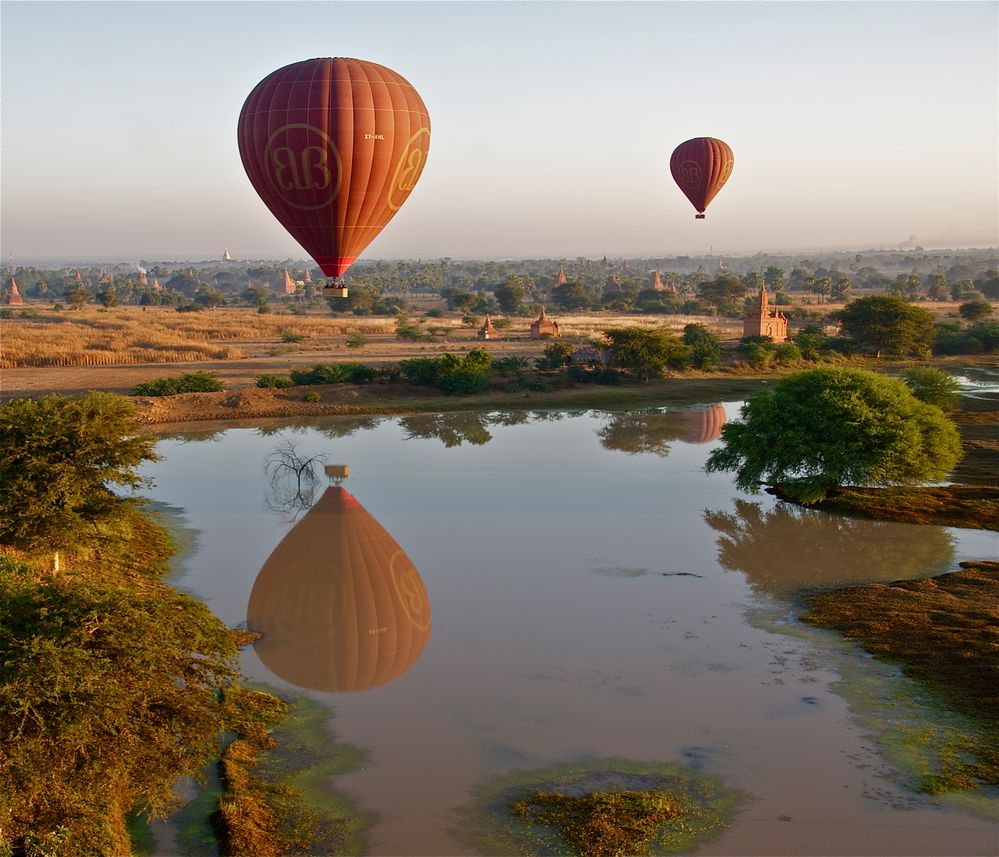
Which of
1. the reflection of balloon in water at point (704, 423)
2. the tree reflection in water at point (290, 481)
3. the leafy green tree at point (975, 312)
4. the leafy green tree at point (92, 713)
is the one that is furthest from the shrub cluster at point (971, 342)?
the leafy green tree at point (92, 713)

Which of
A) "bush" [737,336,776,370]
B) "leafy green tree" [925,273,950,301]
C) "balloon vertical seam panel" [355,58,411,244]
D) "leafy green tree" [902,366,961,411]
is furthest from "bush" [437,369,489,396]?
"leafy green tree" [925,273,950,301]

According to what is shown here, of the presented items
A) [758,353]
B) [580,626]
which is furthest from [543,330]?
[580,626]

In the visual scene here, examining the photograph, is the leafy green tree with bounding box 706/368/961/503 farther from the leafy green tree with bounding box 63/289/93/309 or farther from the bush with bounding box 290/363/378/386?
the leafy green tree with bounding box 63/289/93/309

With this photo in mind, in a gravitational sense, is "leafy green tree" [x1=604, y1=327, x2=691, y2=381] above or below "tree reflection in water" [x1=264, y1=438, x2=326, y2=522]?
above

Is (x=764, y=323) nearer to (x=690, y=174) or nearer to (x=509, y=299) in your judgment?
(x=690, y=174)

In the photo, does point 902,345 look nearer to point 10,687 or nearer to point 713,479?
point 713,479
